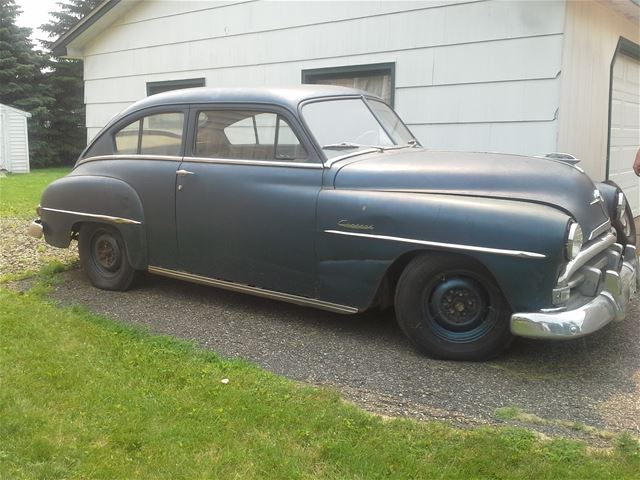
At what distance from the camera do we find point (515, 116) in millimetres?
6457

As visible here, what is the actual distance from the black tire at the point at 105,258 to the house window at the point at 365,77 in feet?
11.3

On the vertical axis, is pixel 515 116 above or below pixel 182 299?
above

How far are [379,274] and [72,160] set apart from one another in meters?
29.4

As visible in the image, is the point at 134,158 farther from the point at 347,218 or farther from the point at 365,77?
the point at 365,77

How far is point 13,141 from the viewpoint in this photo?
2225 centimetres

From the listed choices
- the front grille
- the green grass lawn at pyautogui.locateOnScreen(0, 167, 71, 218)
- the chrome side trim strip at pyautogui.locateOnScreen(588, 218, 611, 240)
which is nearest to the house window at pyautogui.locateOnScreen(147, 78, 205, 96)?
the green grass lawn at pyautogui.locateOnScreen(0, 167, 71, 218)

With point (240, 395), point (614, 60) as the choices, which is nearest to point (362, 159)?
point (240, 395)

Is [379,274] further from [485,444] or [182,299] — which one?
[182,299]

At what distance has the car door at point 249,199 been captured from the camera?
4520 mm

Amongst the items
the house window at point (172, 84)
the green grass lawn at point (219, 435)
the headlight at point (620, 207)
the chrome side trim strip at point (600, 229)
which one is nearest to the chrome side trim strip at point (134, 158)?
the green grass lawn at point (219, 435)

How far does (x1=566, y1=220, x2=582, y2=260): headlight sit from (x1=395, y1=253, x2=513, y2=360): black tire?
48 centimetres

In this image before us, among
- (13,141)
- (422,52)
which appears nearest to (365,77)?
(422,52)

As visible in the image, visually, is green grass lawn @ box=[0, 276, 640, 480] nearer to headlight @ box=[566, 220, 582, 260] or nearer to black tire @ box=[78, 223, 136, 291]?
headlight @ box=[566, 220, 582, 260]

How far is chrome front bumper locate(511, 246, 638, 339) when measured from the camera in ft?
11.8
